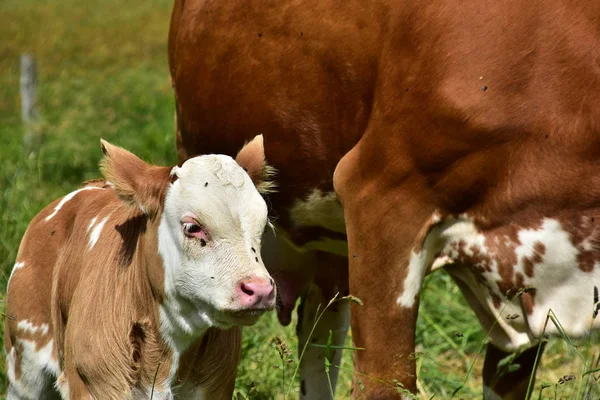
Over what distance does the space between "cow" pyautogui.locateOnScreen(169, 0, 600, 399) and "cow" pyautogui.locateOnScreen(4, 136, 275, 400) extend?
1.49ft

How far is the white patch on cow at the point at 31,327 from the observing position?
4137 millimetres

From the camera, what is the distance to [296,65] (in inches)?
161

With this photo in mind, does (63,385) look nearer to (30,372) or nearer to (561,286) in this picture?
(30,372)

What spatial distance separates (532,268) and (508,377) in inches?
40.1

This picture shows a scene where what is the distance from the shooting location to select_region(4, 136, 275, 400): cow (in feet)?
10.7

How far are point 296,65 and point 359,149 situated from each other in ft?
1.65

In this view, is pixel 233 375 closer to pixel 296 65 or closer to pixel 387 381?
pixel 387 381

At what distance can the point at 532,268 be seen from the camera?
353 cm

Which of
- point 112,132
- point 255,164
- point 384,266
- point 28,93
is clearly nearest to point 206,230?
point 255,164

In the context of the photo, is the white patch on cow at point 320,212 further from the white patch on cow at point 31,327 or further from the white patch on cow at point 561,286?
the white patch on cow at point 31,327

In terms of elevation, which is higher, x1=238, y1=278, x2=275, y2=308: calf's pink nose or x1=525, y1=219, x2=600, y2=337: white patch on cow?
x1=238, y1=278, x2=275, y2=308: calf's pink nose

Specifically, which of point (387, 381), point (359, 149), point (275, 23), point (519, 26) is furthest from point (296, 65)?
point (387, 381)

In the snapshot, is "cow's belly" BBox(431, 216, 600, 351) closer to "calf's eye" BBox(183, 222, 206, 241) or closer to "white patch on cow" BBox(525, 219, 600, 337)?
"white patch on cow" BBox(525, 219, 600, 337)

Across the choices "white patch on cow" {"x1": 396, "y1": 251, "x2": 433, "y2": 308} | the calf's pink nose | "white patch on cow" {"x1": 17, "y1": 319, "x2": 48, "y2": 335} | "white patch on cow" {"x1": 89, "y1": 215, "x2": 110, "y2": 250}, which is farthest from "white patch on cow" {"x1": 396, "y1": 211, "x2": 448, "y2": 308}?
"white patch on cow" {"x1": 17, "y1": 319, "x2": 48, "y2": 335}
